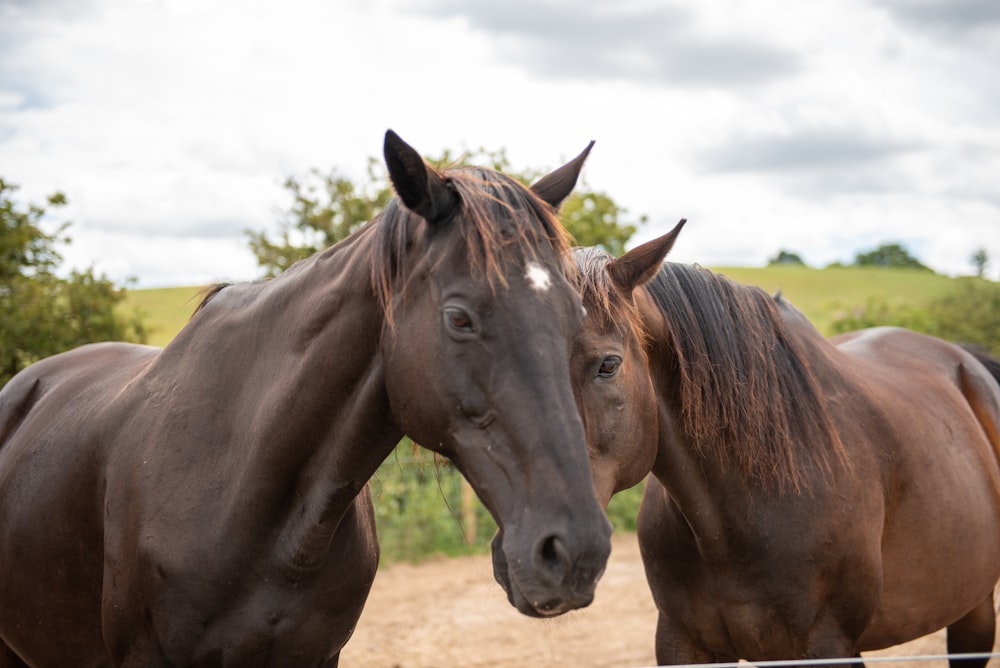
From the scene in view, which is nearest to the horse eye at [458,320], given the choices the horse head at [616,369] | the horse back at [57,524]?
the horse head at [616,369]

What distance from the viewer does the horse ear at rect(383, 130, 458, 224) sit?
6.89 feet

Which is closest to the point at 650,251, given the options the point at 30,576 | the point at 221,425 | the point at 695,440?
the point at 695,440

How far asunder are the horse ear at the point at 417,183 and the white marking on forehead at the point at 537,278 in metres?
0.29

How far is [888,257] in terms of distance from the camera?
63281 millimetres

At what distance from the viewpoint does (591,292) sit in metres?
2.88

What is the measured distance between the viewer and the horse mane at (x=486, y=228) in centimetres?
211

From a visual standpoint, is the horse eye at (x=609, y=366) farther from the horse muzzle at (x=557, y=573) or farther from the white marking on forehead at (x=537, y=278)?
the horse muzzle at (x=557, y=573)

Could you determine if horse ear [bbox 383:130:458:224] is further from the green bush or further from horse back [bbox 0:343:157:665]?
the green bush

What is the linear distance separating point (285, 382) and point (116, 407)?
910 millimetres

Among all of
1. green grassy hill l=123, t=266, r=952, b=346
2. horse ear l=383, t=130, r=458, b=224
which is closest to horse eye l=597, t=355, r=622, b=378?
horse ear l=383, t=130, r=458, b=224

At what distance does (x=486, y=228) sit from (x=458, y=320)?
25 cm

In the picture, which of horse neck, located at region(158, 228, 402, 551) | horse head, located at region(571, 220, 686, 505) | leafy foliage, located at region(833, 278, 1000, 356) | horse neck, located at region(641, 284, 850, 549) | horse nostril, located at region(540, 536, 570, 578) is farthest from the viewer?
leafy foliage, located at region(833, 278, 1000, 356)

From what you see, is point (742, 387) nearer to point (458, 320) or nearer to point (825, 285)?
point (458, 320)

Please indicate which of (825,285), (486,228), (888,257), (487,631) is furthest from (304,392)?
(888,257)
